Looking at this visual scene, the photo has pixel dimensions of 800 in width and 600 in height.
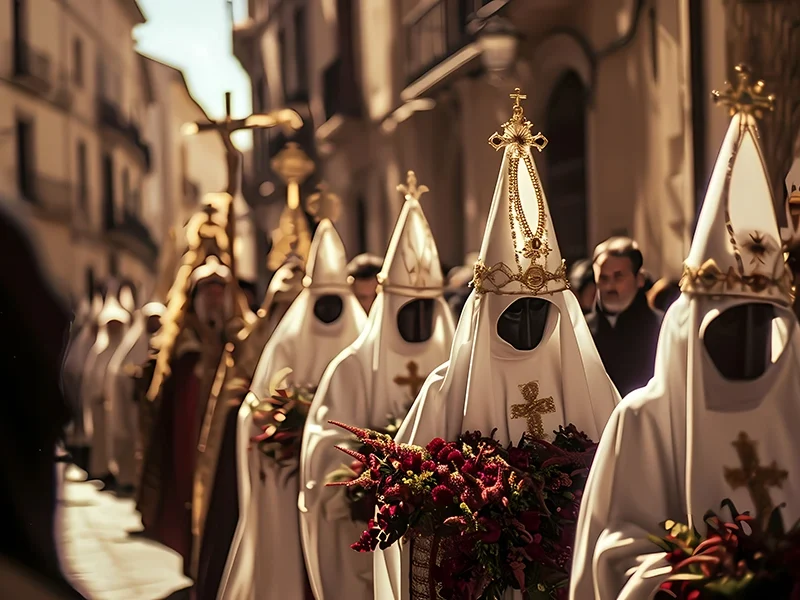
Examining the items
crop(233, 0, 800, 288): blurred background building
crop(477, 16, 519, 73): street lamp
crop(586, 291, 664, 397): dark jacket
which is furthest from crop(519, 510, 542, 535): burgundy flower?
crop(477, 16, 519, 73): street lamp

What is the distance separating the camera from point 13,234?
4.79ft

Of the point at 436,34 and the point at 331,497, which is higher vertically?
the point at 436,34

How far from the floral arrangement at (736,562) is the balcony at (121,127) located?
22.5ft

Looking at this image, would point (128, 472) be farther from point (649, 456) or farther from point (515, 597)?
point (649, 456)

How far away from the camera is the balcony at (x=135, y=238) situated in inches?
354

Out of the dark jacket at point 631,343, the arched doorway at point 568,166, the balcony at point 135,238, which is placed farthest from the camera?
the balcony at point 135,238

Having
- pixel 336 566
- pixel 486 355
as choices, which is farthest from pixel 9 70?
pixel 486 355

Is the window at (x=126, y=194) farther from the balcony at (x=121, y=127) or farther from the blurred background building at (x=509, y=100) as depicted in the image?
the blurred background building at (x=509, y=100)

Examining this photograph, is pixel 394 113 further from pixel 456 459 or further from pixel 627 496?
pixel 627 496

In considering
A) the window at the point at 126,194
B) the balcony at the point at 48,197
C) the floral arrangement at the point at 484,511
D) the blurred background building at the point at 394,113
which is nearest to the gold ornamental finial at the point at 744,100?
the blurred background building at the point at 394,113

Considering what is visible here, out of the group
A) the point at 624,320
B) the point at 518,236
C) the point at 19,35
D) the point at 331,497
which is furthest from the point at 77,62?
the point at 518,236

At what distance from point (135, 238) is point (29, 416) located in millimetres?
8402

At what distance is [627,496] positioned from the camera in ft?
10.9

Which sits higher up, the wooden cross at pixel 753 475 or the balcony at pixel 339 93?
the balcony at pixel 339 93
